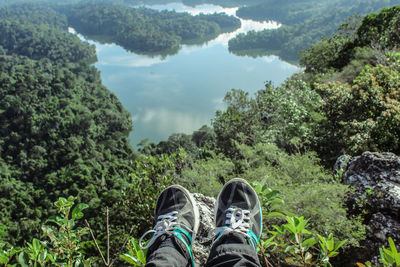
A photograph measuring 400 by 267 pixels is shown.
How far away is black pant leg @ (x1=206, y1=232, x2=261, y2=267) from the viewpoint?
1199mm

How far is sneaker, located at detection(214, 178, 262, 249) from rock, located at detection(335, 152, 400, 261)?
2.28 ft

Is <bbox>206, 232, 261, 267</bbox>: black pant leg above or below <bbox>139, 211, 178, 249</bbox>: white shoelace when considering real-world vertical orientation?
above

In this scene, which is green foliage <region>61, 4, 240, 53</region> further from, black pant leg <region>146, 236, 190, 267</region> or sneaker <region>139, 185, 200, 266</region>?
black pant leg <region>146, 236, 190, 267</region>

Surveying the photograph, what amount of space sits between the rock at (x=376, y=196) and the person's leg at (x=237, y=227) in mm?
714

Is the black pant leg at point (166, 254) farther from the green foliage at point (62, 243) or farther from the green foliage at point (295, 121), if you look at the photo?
the green foliage at point (295, 121)

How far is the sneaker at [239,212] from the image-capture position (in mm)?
1463

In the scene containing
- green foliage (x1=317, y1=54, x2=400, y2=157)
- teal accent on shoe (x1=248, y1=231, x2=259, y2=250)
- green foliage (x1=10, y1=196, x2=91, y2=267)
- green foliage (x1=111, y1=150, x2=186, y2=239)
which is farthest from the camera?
green foliage (x1=317, y1=54, x2=400, y2=157)

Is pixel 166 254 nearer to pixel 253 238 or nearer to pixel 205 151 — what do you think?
pixel 253 238

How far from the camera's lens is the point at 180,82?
128ft

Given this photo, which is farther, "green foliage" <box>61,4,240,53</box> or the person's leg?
"green foliage" <box>61,4,240,53</box>

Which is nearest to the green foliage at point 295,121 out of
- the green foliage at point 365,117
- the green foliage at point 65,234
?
the green foliage at point 365,117

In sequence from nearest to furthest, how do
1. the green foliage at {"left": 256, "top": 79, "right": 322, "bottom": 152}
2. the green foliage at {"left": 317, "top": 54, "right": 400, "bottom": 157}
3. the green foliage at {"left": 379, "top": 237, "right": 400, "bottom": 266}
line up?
the green foliage at {"left": 379, "top": 237, "right": 400, "bottom": 266} < the green foliage at {"left": 317, "top": 54, "right": 400, "bottom": 157} < the green foliage at {"left": 256, "top": 79, "right": 322, "bottom": 152}

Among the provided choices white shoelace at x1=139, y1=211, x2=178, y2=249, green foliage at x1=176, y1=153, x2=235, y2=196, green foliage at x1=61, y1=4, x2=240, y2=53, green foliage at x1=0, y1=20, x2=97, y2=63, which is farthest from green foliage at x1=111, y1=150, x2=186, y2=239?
green foliage at x1=61, y1=4, x2=240, y2=53

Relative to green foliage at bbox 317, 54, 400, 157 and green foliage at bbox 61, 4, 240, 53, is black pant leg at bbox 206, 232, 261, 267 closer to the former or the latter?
green foliage at bbox 317, 54, 400, 157
